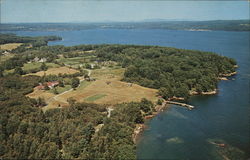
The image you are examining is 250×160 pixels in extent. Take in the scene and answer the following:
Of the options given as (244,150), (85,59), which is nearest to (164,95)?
(244,150)

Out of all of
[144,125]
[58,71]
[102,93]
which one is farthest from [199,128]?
[58,71]

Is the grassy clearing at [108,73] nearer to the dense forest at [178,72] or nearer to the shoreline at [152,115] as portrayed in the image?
the dense forest at [178,72]

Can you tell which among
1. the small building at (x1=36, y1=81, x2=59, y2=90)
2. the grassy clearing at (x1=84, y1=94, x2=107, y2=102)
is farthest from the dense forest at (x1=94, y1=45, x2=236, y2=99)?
the small building at (x1=36, y1=81, x2=59, y2=90)

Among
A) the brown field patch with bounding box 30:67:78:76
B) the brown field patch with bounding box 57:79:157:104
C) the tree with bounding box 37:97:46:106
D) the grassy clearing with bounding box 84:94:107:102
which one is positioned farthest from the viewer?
the brown field patch with bounding box 30:67:78:76

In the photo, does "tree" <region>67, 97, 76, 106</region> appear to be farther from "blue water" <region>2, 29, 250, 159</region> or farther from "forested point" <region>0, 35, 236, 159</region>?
"blue water" <region>2, 29, 250, 159</region>

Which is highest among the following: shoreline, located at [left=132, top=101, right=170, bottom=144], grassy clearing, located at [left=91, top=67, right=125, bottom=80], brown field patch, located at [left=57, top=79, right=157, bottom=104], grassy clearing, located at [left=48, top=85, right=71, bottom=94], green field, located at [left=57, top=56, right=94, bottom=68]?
green field, located at [left=57, top=56, right=94, bottom=68]

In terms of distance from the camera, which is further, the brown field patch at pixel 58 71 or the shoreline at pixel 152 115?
the brown field patch at pixel 58 71

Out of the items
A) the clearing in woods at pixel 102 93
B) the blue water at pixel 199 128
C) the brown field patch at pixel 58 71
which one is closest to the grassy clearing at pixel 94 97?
the clearing in woods at pixel 102 93

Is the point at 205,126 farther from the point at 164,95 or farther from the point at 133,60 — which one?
the point at 133,60

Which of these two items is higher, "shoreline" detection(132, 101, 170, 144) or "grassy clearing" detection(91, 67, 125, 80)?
"grassy clearing" detection(91, 67, 125, 80)
